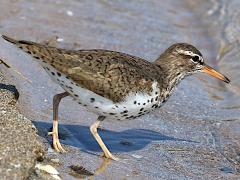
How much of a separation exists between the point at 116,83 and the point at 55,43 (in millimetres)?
4126

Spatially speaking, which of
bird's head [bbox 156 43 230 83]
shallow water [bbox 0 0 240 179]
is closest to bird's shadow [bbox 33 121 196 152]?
shallow water [bbox 0 0 240 179]

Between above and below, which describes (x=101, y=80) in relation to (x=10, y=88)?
above

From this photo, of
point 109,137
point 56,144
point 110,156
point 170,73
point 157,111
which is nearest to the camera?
point 56,144

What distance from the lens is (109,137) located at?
27.1 ft

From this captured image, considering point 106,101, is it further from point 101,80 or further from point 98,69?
point 98,69

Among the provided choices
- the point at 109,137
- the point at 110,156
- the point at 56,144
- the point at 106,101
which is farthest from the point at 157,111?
the point at 56,144

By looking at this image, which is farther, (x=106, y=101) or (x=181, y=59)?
(x=181, y=59)

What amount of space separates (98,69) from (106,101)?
14.6 inches

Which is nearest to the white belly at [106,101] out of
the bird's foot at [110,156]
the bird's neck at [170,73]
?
the bird's foot at [110,156]

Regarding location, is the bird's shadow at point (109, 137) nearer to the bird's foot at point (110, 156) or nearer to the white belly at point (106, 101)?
the bird's foot at point (110, 156)

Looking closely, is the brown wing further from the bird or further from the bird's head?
the bird's head

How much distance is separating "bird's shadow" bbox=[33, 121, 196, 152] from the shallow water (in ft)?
0.04

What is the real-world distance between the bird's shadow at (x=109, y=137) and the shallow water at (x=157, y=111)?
13 millimetres

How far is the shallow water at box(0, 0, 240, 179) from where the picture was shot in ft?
25.0
